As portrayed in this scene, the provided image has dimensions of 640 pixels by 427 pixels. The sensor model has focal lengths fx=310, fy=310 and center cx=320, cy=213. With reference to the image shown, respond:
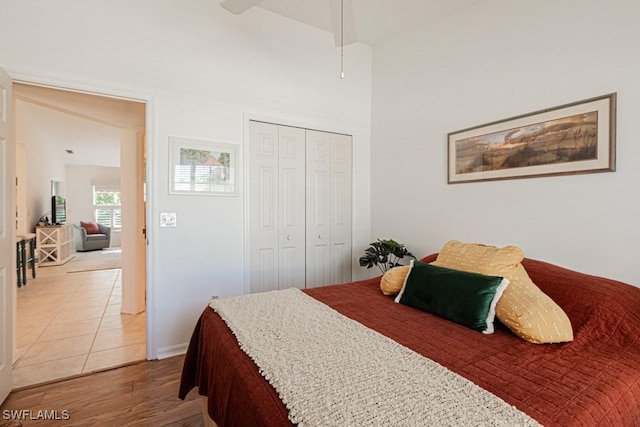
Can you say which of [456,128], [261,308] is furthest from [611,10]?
[261,308]

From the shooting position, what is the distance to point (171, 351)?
8.46 ft

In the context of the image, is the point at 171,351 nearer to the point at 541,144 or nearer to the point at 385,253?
the point at 385,253

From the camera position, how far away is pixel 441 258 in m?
2.10

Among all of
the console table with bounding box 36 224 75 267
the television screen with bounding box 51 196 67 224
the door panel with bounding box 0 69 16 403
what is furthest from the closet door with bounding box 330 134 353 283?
the television screen with bounding box 51 196 67 224

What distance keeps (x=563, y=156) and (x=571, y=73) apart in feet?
1.74

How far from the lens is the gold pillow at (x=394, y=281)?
6.64 feet

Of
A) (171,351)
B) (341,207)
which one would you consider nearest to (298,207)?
(341,207)

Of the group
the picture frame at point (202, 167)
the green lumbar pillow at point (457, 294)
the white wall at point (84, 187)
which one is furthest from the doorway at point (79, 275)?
the green lumbar pillow at point (457, 294)

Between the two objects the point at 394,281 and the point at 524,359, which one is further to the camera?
the point at 394,281

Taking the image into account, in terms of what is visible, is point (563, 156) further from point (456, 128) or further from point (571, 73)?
point (456, 128)

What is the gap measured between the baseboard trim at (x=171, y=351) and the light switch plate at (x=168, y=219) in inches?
40.1

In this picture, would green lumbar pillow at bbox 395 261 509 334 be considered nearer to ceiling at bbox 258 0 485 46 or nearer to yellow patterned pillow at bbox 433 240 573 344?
yellow patterned pillow at bbox 433 240 573 344

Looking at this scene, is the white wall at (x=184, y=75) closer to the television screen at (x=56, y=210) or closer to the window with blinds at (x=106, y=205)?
the television screen at (x=56, y=210)

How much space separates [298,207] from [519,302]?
7.04 feet
